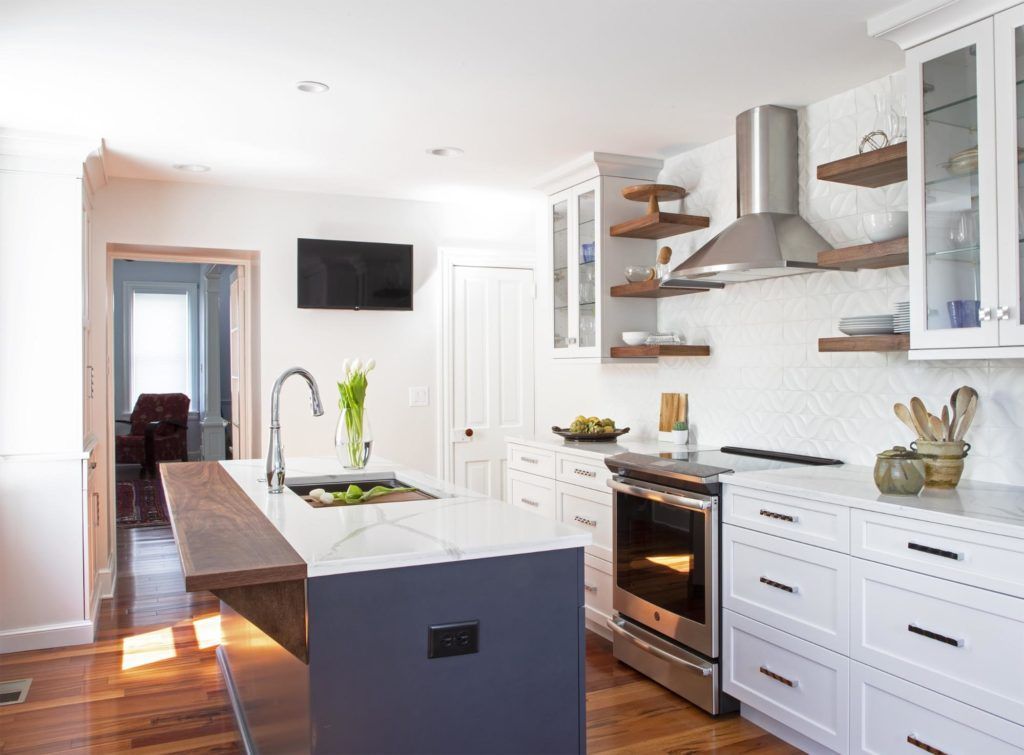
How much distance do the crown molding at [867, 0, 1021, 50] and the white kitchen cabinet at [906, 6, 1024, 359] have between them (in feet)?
0.07

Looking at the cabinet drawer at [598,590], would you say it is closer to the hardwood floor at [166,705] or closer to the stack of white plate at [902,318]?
the hardwood floor at [166,705]

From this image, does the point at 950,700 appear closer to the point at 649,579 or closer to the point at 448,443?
the point at 649,579

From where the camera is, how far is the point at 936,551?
2.20 metres

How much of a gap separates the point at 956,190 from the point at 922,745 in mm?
1622

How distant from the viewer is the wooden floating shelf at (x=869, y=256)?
2709 millimetres

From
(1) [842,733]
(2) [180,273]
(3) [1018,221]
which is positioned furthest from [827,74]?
(2) [180,273]

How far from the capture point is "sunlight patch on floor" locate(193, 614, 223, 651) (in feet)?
12.5

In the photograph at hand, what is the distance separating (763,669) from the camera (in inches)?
111

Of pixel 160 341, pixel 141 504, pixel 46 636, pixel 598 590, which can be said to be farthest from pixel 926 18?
pixel 160 341

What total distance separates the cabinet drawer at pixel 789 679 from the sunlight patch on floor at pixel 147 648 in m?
2.49

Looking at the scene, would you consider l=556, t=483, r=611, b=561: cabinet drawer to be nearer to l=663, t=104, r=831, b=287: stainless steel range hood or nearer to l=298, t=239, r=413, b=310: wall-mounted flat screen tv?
l=663, t=104, r=831, b=287: stainless steel range hood

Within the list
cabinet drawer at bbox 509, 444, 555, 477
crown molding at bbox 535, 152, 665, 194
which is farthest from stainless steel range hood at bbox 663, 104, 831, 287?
cabinet drawer at bbox 509, 444, 555, 477

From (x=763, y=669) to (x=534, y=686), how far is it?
1.25 m

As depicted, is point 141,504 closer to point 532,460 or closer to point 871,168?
→ point 532,460
